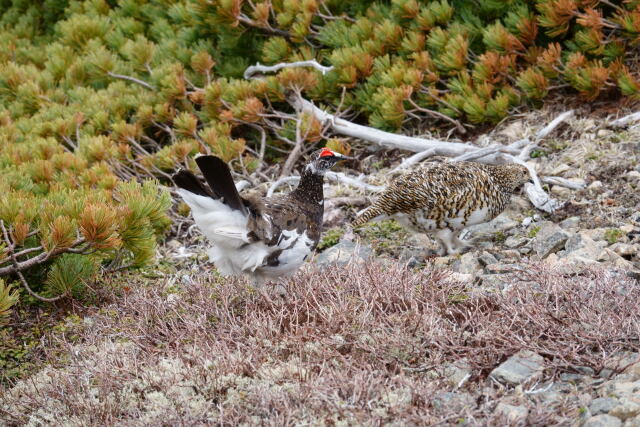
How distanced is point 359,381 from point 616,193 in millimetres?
2996

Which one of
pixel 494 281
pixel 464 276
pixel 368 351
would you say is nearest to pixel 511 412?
pixel 368 351

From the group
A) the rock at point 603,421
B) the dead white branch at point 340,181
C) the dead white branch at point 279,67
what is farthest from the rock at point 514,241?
the dead white branch at point 279,67

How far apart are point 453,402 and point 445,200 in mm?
2171

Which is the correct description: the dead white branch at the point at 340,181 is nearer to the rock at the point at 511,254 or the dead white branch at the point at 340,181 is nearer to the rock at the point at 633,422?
the rock at the point at 511,254

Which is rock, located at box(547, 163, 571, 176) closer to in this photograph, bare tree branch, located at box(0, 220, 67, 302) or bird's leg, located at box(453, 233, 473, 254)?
bird's leg, located at box(453, 233, 473, 254)

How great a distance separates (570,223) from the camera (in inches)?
193

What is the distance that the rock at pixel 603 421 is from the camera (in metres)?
2.52

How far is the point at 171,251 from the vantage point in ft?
18.8

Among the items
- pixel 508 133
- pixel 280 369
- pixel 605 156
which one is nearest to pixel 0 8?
pixel 508 133

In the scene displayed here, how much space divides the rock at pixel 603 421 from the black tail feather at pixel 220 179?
6.30 feet

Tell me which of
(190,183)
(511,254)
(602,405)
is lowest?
(511,254)

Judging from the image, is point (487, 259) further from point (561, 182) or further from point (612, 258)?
point (561, 182)

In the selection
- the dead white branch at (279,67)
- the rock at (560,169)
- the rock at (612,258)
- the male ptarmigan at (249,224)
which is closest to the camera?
the male ptarmigan at (249,224)

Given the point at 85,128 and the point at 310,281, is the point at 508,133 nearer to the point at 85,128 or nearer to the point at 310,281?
the point at 310,281
